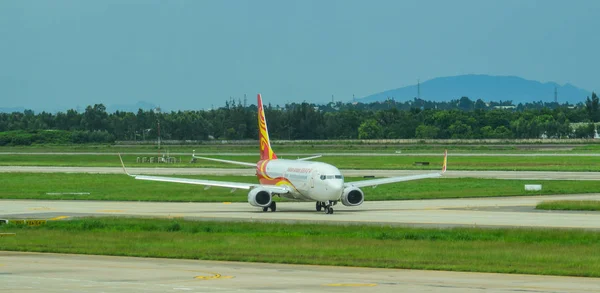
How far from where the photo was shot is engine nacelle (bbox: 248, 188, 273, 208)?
5724 cm

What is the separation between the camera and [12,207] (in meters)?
62.8

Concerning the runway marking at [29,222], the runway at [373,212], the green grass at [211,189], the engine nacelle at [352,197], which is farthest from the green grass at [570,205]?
the runway marking at [29,222]

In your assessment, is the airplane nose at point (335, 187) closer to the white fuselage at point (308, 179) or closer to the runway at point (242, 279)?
the white fuselage at point (308, 179)

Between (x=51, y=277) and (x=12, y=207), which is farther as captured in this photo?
(x=12, y=207)

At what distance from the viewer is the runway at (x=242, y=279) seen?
26.5 metres

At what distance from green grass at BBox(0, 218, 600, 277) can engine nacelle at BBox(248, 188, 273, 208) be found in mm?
9620

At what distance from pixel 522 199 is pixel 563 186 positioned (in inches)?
473

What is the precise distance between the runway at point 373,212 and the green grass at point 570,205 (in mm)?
894

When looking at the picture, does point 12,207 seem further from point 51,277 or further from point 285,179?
point 51,277

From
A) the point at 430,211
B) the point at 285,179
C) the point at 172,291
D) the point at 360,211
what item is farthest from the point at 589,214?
the point at 172,291

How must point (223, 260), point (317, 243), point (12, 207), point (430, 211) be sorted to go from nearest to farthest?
point (223, 260) → point (317, 243) → point (430, 211) → point (12, 207)

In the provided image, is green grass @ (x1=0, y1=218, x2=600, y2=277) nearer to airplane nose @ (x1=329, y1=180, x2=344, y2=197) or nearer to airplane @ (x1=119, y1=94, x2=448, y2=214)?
airplane nose @ (x1=329, y1=180, x2=344, y2=197)

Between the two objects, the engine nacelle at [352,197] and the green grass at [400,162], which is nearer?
the engine nacelle at [352,197]

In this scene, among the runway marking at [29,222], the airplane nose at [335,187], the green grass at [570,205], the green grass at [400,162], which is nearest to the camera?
the runway marking at [29,222]
